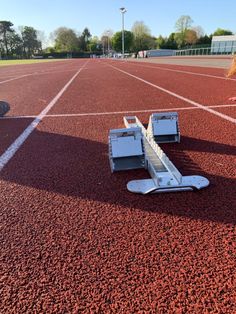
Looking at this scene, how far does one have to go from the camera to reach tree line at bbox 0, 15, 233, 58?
10675 cm

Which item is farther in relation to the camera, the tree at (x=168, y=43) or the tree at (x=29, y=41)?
the tree at (x=29, y=41)

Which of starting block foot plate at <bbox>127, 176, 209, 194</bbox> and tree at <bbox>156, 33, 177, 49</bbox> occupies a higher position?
starting block foot plate at <bbox>127, 176, 209, 194</bbox>

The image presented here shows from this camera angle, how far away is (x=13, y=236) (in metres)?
2.22

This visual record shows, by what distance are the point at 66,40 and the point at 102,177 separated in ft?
489

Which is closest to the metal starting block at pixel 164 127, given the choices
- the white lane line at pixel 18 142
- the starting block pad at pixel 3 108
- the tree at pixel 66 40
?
the white lane line at pixel 18 142

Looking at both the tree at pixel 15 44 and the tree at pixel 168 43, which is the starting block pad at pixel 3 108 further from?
the tree at pixel 15 44

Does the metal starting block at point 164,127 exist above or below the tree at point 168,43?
above

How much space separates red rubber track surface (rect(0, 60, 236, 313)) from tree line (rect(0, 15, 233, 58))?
353ft

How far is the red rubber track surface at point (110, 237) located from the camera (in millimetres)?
1639

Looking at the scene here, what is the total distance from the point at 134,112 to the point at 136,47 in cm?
12590

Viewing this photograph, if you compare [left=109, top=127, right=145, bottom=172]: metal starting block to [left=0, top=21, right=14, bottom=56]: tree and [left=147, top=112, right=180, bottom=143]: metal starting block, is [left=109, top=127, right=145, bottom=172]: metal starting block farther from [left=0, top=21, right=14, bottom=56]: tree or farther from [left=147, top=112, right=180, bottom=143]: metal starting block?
[left=0, top=21, right=14, bottom=56]: tree

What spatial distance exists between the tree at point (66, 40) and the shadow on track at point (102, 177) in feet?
471

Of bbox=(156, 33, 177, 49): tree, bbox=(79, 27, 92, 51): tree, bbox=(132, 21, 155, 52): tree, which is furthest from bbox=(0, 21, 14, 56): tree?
bbox=(156, 33, 177, 49): tree

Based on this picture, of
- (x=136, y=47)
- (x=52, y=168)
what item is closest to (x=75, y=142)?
(x=52, y=168)
